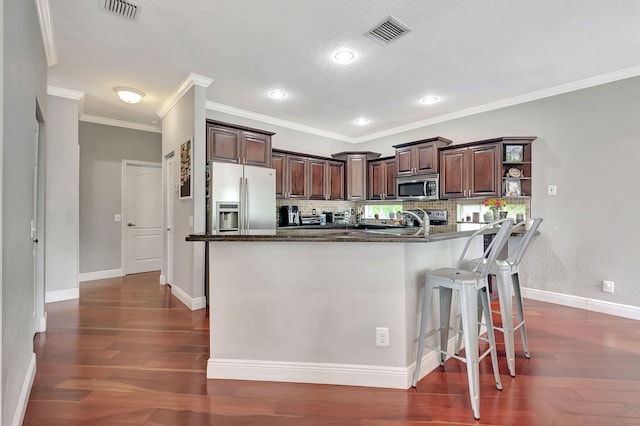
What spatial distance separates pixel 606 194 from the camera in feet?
12.2

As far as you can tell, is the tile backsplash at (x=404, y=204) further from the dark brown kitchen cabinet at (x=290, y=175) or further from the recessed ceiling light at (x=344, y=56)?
the recessed ceiling light at (x=344, y=56)

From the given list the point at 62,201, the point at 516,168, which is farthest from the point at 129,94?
the point at 516,168

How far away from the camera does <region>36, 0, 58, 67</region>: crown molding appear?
243 centimetres

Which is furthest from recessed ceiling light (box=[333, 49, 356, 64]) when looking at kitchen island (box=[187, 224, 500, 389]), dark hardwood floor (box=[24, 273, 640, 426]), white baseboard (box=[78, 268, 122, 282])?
white baseboard (box=[78, 268, 122, 282])

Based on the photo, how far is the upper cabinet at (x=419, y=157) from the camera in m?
5.05

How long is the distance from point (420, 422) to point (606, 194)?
12.0ft

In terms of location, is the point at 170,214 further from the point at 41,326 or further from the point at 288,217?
the point at 41,326

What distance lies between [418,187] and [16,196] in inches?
190

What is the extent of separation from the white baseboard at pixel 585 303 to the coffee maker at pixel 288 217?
11.7 ft

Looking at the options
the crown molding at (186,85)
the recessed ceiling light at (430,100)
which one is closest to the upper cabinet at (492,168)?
the recessed ceiling light at (430,100)

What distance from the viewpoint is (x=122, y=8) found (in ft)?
8.25

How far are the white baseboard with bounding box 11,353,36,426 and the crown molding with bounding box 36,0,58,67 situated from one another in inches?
101

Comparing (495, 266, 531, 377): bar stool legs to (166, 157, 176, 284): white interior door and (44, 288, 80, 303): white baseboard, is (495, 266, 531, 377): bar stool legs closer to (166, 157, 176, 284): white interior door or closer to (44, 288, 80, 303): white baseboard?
(166, 157, 176, 284): white interior door

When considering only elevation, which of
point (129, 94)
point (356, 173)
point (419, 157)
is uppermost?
point (129, 94)
